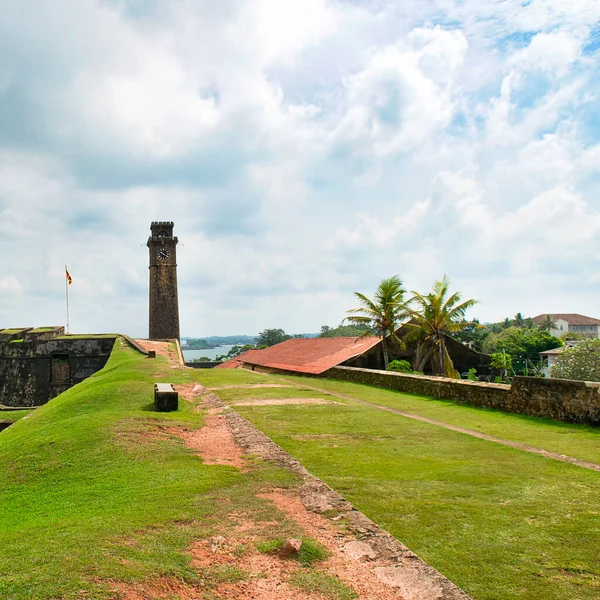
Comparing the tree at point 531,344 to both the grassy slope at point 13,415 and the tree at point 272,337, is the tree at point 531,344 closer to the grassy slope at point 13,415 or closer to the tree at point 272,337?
the tree at point 272,337

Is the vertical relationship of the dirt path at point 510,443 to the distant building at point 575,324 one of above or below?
below

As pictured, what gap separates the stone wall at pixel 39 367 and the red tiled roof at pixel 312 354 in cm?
908

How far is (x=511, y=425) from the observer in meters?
9.90

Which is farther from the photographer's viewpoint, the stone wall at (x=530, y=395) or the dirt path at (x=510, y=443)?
the stone wall at (x=530, y=395)

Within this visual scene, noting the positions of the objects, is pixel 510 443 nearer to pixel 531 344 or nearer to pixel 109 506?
pixel 109 506

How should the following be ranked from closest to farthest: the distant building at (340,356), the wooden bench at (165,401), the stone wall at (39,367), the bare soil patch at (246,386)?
the wooden bench at (165,401) < the bare soil patch at (246,386) < the distant building at (340,356) < the stone wall at (39,367)

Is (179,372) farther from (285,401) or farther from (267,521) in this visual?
(267,521)

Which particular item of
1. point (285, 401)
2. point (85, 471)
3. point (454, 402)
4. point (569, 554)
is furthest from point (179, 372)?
point (569, 554)

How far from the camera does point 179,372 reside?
17.8 metres

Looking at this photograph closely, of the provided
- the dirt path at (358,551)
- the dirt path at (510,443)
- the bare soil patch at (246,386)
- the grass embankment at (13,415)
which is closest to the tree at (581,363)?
the bare soil patch at (246,386)

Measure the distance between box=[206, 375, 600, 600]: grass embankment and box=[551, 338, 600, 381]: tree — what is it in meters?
13.0

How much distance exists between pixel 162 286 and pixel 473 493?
135 feet

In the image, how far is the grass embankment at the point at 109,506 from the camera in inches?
133

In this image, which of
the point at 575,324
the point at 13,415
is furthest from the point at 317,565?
the point at 575,324
